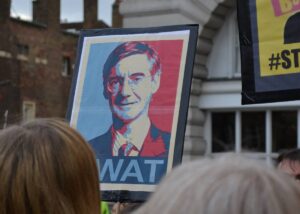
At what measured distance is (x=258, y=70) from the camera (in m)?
3.94

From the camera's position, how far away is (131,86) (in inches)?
140

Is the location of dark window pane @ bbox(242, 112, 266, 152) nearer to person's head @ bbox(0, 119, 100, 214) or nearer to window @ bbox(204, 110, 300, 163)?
window @ bbox(204, 110, 300, 163)

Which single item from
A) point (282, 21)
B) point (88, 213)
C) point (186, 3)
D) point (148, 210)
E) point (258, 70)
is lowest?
point (88, 213)

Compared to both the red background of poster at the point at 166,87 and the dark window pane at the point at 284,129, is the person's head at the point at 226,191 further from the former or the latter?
the dark window pane at the point at 284,129

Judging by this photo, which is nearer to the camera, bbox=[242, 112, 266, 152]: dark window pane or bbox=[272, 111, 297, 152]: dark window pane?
bbox=[272, 111, 297, 152]: dark window pane

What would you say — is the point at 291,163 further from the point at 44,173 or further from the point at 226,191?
the point at 226,191

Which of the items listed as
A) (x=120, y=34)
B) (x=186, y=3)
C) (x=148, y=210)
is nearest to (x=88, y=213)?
(x=148, y=210)

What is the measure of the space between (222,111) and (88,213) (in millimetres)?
8155

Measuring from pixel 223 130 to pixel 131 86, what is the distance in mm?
6583

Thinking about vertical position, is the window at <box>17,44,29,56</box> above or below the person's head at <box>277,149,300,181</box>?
above

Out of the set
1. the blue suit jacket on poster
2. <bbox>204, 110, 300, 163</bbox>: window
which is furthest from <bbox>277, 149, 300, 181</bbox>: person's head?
<bbox>204, 110, 300, 163</bbox>: window

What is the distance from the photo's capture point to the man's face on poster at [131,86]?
11.5 ft

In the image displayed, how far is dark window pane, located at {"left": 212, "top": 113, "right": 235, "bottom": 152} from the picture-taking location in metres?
10.0

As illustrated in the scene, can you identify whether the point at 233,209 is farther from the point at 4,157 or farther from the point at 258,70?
the point at 258,70
